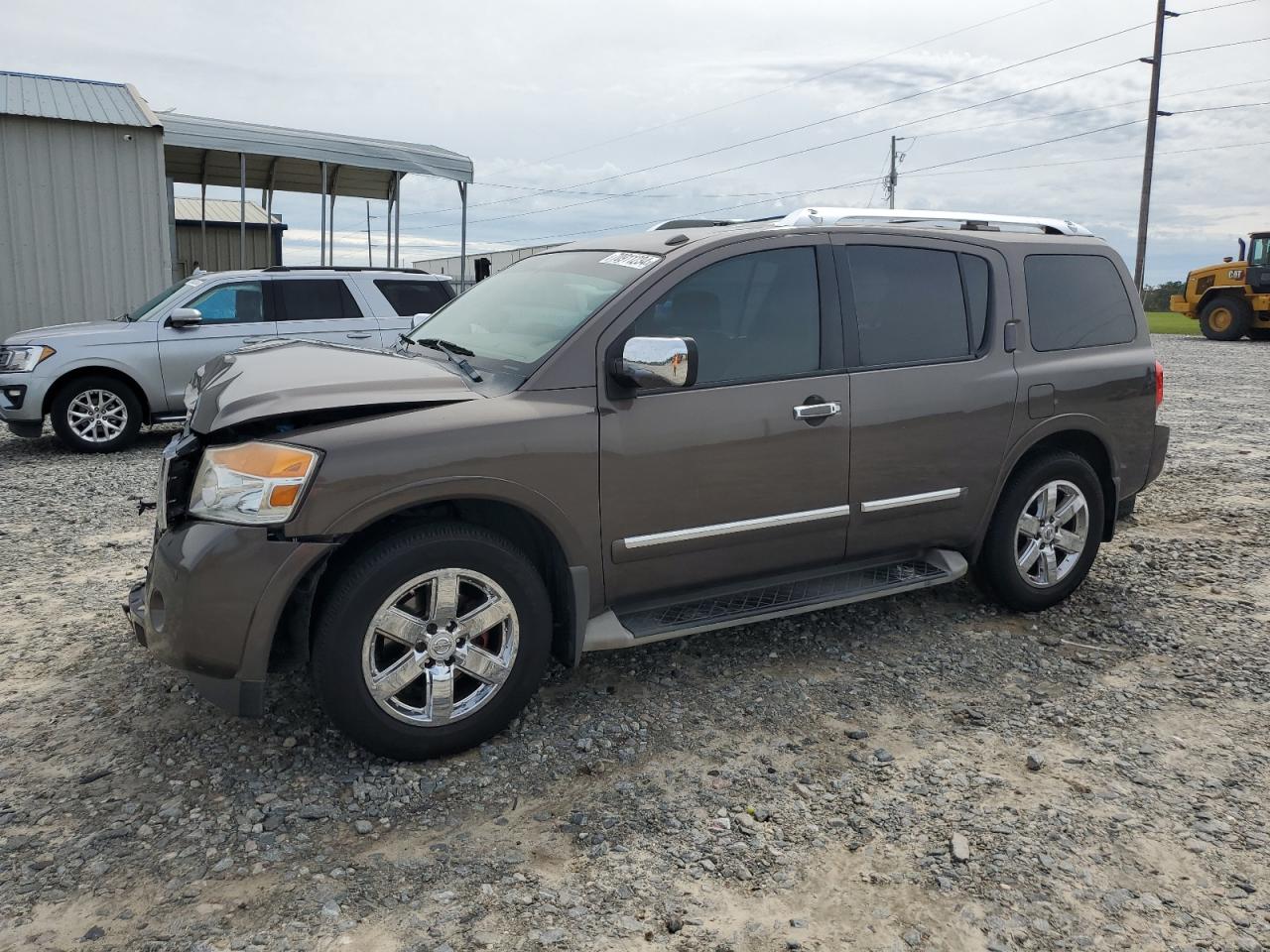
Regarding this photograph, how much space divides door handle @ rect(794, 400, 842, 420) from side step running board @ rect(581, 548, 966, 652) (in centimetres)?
68

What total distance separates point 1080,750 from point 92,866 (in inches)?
127

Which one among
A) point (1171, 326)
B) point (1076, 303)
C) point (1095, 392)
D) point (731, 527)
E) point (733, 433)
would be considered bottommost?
point (731, 527)

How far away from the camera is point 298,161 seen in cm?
1691

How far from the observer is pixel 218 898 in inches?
103

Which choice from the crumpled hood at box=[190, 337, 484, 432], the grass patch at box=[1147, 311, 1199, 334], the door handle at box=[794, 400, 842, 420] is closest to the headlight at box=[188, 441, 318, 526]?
the crumpled hood at box=[190, 337, 484, 432]

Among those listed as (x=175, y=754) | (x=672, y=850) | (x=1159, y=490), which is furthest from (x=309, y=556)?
(x=1159, y=490)

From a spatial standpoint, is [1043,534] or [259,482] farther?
[1043,534]

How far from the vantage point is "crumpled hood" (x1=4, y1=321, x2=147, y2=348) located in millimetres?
9078

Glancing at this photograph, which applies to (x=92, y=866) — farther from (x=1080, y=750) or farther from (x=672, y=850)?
(x=1080, y=750)

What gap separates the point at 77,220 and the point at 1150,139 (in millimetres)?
29927

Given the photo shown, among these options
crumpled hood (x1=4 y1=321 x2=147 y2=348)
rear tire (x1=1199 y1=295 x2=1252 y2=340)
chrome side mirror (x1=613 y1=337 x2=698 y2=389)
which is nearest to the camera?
chrome side mirror (x1=613 y1=337 x2=698 y2=389)

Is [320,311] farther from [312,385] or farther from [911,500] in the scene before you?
[911,500]

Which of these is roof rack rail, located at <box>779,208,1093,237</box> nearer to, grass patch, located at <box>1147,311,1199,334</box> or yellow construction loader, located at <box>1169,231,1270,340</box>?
yellow construction loader, located at <box>1169,231,1270,340</box>

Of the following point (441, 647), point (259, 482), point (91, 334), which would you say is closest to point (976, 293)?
point (441, 647)
